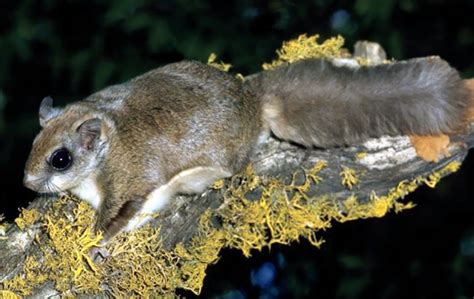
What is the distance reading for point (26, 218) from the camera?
11.9ft

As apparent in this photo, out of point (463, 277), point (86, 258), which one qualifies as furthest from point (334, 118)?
point (463, 277)

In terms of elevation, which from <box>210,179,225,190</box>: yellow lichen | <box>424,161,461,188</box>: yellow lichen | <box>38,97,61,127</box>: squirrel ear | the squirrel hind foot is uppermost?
<box>38,97,61,127</box>: squirrel ear

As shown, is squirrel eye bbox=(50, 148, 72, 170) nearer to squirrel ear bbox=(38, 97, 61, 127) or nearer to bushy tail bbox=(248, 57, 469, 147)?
squirrel ear bbox=(38, 97, 61, 127)

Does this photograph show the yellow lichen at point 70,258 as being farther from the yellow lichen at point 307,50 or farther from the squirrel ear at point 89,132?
the yellow lichen at point 307,50

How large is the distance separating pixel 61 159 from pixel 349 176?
108 cm

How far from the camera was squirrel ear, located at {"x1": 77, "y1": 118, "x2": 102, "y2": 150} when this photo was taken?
3736mm

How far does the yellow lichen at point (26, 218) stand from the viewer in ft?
11.9

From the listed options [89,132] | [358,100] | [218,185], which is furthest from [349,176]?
[89,132]

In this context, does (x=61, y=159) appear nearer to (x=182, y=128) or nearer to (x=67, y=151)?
(x=67, y=151)

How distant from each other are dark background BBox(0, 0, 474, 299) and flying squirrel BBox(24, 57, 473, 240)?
1.55m

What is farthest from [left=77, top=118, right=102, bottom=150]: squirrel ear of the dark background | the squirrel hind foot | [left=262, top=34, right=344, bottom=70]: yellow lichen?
the dark background

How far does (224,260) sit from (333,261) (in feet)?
2.11

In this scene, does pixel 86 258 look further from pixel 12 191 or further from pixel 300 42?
pixel 12 191

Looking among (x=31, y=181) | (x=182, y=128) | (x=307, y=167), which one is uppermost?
(x=182, y=128)
